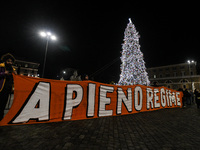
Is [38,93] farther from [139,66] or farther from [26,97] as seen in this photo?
[139,66]

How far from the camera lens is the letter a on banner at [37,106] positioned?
3.18 m

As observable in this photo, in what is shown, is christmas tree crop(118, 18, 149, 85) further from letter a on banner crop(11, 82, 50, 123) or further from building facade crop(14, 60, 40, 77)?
building facade crop(14, 60, 40, 77)

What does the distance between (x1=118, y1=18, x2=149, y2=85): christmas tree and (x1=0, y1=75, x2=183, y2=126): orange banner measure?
7321 mm

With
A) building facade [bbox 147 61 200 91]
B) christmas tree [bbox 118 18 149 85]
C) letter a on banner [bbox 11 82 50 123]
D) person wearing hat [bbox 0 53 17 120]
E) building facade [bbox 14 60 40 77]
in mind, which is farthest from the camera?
building facade [bbox 14 60 40 77]

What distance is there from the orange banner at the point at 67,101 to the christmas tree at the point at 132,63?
732cm

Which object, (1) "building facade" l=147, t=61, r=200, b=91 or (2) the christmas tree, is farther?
(1) "building facade" l=147, t=61, r=200, b=91

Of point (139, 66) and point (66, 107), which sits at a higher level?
point (139, 66)

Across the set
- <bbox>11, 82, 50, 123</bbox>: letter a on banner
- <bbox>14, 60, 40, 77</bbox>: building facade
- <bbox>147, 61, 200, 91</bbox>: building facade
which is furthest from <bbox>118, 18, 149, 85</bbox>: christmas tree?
<bbox>14, 60, 40, 77</bbox>: building facade

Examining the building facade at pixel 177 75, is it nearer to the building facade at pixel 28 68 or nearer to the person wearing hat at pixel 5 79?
the person wearing hat at pixel 5 79

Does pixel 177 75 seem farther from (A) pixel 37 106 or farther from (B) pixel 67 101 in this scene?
(A) pixel 37 106

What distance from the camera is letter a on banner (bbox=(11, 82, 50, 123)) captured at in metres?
3.18

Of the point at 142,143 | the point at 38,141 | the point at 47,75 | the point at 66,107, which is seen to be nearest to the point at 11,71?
the point at 66,107

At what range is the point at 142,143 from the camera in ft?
8.39

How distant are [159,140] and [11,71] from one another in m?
5.18
